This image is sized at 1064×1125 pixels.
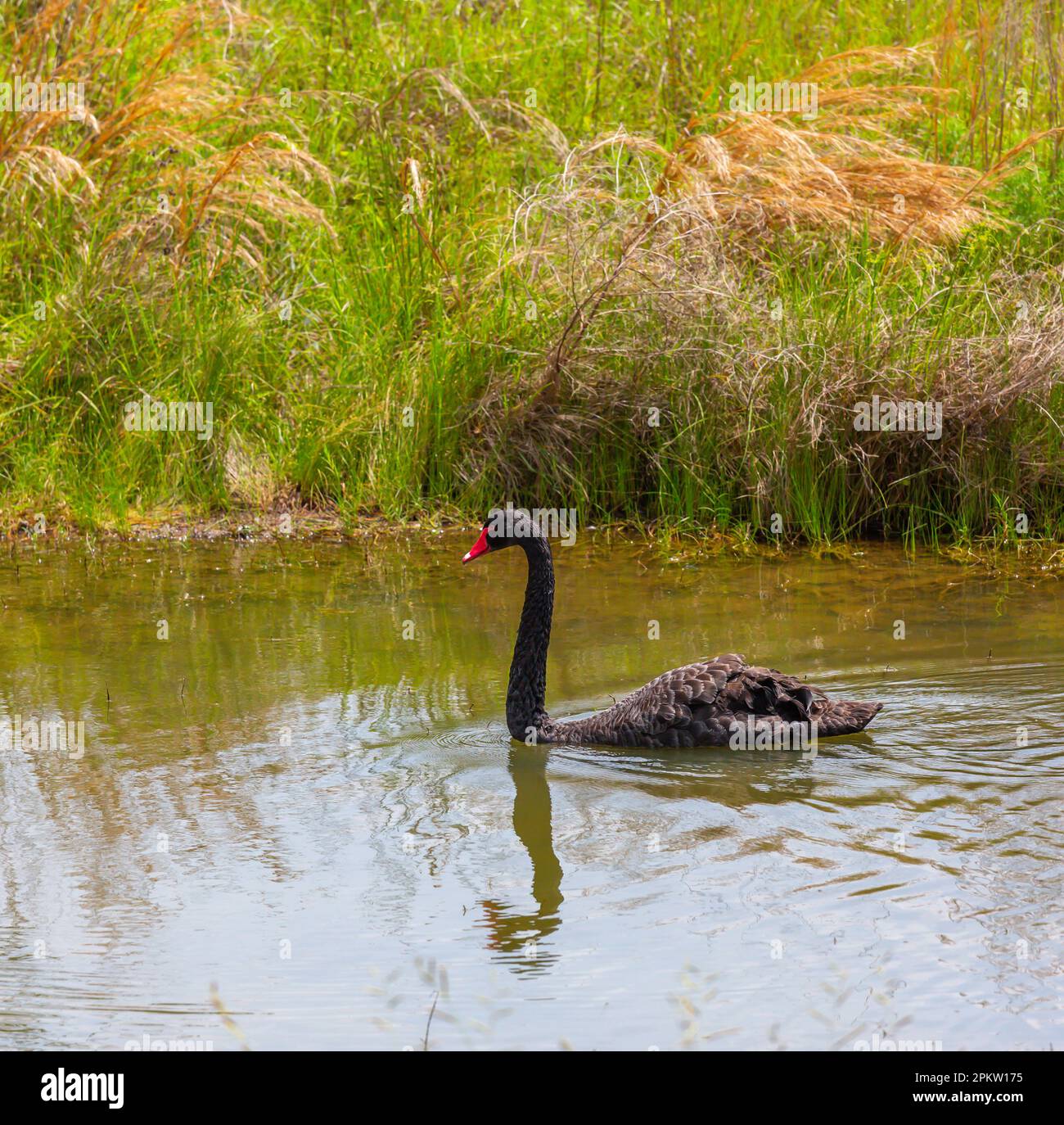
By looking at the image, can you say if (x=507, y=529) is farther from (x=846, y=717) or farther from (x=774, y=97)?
(x=774, y=97)

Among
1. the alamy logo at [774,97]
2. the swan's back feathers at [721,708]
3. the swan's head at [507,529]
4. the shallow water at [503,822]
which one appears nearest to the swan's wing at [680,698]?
the swan's back feathers at [721,708]

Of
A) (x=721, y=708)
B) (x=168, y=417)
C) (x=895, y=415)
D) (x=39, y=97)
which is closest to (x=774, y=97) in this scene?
(x=895, y=415)

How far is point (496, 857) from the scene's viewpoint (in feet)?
16.9

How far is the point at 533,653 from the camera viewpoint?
250 inches

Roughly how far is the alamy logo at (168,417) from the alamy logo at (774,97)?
3.77m

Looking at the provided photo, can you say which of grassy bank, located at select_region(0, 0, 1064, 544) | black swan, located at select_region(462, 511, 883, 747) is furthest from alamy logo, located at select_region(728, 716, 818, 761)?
grassy bank, located at select_region(0, 0, 1064, 544)

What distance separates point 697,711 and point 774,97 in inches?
253

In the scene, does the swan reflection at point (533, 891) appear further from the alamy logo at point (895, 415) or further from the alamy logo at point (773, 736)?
the alamy logo at point (895, 415)

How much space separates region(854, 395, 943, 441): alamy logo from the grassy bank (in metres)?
0.06

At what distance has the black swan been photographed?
6.07 meters

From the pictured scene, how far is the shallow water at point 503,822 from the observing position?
13.2 ft
